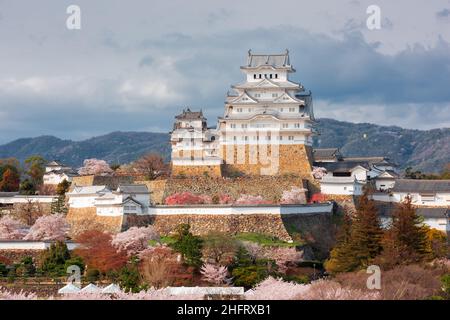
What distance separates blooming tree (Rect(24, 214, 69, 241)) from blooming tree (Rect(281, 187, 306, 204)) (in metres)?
9.40

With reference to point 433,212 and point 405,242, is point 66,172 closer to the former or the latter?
point 433,212

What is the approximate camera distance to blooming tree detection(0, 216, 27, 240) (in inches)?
1665

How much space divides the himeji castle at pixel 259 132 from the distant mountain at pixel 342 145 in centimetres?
7632

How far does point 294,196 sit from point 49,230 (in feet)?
34.2

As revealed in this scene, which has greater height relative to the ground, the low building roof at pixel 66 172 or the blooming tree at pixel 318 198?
the low building roof at pixel 66 172

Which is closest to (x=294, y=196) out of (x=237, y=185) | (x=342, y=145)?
(x=237, y=185)

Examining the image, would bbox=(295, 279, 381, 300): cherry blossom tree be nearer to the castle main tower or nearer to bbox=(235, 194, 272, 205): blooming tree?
bbox=(235, 194, 272, 205): blooming tree

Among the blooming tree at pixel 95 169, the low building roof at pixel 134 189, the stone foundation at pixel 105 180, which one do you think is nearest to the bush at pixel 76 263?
the low building roof at pixel 134 189

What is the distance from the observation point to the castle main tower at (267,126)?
45781 mm

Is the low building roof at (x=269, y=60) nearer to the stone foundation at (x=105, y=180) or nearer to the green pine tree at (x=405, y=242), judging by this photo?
the stone foundation at (x=105, y=180)

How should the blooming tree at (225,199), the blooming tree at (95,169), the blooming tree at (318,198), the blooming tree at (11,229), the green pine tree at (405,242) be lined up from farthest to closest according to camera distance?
the blooming tree at (95,169), the blooming tree at (318,198), the blooming tree at (225,199), the blooming tree at (11,229), the green pine tree at (405,242)

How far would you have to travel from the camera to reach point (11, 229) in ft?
142
